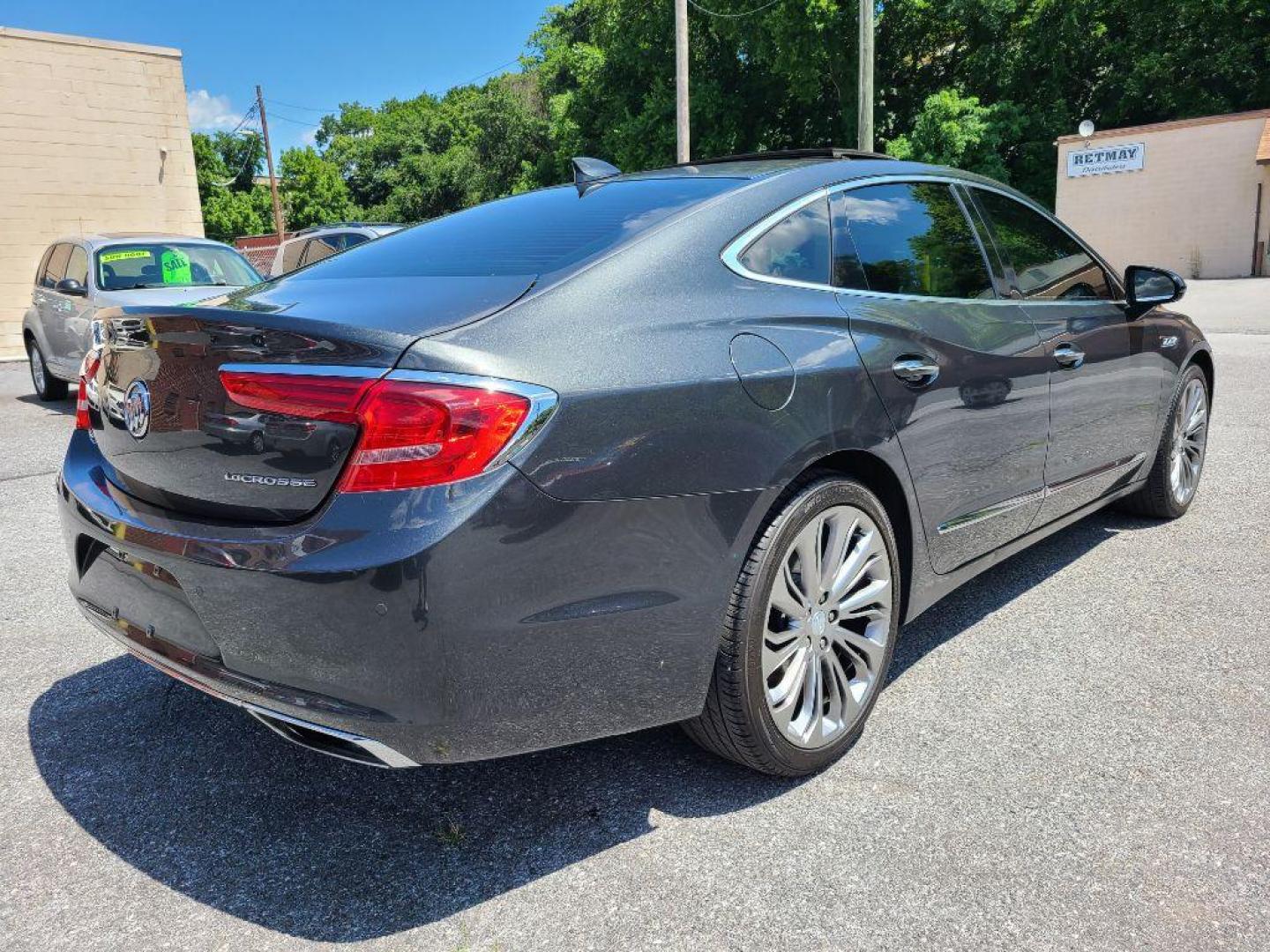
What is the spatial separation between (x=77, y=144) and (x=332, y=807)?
21052 mm

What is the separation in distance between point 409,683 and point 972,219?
2557 millimetres

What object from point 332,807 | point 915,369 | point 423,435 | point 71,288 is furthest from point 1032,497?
point 71,288

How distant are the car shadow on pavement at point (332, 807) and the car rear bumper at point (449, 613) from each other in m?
0.35

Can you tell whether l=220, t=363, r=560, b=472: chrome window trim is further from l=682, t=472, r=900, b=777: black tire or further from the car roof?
the car roof

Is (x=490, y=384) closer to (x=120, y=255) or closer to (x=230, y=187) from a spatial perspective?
(x=120, y=255)

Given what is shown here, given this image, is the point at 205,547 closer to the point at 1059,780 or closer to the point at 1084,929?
the point at 1084,929

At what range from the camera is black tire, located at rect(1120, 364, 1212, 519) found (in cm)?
450

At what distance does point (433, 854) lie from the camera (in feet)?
7.52


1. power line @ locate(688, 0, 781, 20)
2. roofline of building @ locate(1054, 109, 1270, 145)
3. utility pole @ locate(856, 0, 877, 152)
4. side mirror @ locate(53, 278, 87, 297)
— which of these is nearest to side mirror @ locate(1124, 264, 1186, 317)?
side mirror @ locate(53, 278, 87, 297)

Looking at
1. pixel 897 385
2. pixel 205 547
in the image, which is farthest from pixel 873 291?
pixel 205 547

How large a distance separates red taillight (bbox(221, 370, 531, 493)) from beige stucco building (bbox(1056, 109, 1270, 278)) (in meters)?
28.7

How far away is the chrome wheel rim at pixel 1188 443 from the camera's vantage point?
4594 millimetres

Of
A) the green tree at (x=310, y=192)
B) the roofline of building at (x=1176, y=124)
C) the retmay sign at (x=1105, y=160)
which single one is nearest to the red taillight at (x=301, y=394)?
the roofline of building at (x=1176, y=124)

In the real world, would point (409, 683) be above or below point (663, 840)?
above
